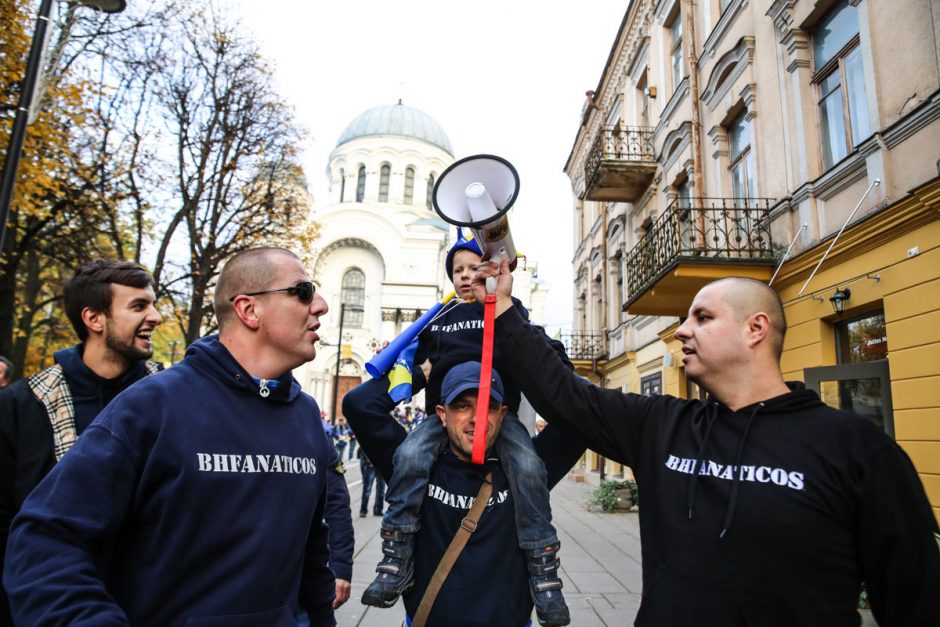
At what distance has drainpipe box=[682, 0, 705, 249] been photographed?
1202cm

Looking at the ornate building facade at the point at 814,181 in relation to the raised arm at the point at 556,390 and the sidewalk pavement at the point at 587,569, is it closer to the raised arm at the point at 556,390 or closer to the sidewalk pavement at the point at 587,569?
the sidewalk pavement at the point at 587,569

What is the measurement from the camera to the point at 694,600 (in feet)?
5.89

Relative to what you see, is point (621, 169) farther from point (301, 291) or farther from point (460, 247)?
point (301, 291)

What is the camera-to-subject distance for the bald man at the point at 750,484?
65.1 inches

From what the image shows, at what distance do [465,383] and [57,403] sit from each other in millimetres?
1825

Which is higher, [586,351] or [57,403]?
[586,351]

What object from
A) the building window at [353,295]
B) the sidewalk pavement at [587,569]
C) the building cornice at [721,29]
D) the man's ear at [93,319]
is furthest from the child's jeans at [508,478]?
the building window at [353,295]

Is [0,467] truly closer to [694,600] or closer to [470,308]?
[470,308]

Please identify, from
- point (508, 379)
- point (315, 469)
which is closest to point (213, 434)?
point (315, 469)

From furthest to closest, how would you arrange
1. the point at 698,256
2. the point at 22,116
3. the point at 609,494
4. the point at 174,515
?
1. the point at 609,494
2. the point at 698,256
3. the point at 22,116
4. the point at 174,515

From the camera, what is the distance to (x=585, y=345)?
22.1 meters

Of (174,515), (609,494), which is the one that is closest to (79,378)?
(174,515)

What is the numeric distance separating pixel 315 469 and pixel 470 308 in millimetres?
1212

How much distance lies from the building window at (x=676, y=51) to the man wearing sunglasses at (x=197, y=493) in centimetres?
1401
